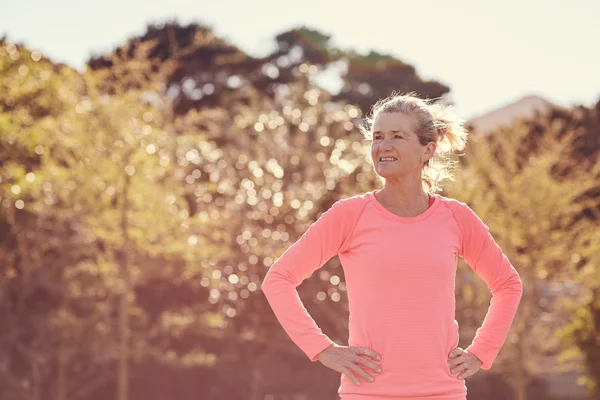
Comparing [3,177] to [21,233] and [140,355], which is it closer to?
[21,233]

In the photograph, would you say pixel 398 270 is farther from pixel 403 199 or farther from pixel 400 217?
pixel 403 199

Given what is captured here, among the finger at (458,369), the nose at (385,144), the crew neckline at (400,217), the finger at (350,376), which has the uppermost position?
the nose at (385,144)

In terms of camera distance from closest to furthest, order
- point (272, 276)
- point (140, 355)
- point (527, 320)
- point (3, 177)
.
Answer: point (272, 276) < point (3, 177) < point (527, 320) < point (140, 355)

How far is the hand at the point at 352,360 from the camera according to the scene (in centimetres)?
291

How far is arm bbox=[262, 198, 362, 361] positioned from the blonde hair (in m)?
0.36

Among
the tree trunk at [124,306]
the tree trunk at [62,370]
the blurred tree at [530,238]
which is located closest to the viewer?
the tree trunk at [124,306]

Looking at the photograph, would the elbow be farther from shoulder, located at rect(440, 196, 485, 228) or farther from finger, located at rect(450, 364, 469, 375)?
finger, located at rect(450, 364, 469, 375)

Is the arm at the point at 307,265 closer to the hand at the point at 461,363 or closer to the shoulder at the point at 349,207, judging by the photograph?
the shoulder at the point at 349,207

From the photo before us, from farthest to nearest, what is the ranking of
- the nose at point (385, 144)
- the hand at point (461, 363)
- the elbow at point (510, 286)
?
the elbow at point (510, 286) < the nose at point (385, 144) < the hand at point (461, 363)

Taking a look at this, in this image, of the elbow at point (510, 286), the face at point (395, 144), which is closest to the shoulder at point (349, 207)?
the face at point (395, 144)

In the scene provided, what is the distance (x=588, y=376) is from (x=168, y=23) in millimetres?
23117

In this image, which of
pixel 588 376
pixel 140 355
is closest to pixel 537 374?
pixel 588 376

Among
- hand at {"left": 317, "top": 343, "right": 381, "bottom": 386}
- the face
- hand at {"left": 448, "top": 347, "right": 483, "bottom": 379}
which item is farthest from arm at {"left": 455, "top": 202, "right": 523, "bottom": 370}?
hand at {"left": 317, "top": 343, "right": 381, "bottom": 386}

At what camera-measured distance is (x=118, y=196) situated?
53.6ft
